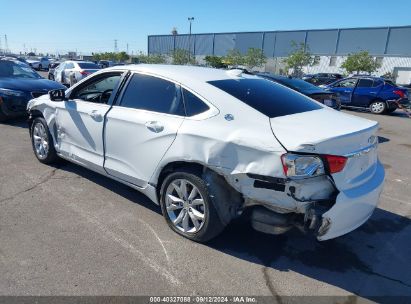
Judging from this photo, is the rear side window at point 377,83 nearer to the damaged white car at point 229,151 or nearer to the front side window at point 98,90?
the damaged white car at point 229,151

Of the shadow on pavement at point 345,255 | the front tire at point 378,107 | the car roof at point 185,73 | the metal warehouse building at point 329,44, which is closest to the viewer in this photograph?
the shadow on pavement at point 345,255

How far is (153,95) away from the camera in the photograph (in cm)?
370

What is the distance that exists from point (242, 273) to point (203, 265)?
1.15 feet

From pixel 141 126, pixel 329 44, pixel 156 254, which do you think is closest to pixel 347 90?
pixel 141 126

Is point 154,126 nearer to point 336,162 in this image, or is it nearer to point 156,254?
point 156,254

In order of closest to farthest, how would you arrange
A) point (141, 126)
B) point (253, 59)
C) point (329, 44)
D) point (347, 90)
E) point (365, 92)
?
point (141, 126) → point (365, 92) → point (347, 90) → point (253, 59) → point (329, 44)

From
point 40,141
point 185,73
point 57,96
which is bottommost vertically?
point 40,141

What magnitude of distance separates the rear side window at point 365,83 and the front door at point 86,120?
12.7 meters

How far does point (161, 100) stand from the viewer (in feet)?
11.8

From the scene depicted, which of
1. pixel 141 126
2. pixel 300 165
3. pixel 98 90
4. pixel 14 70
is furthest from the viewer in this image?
pixel 14 70

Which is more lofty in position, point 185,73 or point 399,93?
point 185,73

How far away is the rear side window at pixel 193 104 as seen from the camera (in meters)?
3.26

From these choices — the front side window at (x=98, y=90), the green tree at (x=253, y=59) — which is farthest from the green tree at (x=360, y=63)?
the front side window at (x=98, y=90)

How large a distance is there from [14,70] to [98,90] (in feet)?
19.1
